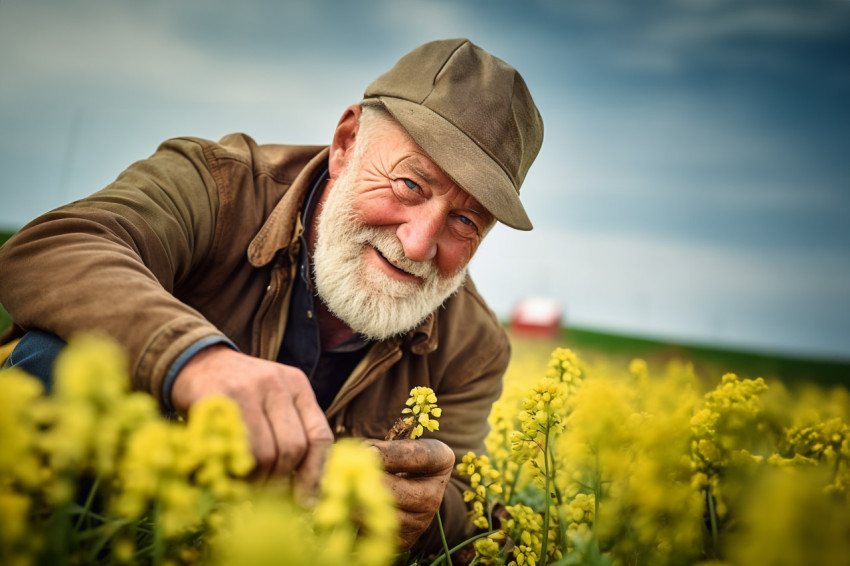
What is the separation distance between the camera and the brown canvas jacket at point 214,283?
4.99 ft

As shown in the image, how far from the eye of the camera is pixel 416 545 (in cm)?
245

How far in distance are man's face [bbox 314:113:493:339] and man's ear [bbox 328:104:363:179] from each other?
0.58 ft

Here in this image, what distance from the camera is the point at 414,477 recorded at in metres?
2.01

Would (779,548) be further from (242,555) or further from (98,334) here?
(98,334)

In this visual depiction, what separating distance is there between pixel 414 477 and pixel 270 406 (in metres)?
0.91

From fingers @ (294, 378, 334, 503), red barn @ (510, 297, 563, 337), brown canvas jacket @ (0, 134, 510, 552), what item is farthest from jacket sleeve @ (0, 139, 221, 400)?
red barn @ (510, 297, 563, 337)

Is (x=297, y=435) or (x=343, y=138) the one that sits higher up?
(x=343, y=138)

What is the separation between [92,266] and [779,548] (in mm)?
1704

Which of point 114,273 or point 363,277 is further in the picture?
point 363,277

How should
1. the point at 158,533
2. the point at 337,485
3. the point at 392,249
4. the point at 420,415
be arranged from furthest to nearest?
the point at 392,249, the point at 420,415, the point at 158,533, the point at 337,485

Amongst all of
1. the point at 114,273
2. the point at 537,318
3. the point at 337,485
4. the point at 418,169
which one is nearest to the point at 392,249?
the point at 418,169

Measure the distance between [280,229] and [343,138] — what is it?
0.72 meters

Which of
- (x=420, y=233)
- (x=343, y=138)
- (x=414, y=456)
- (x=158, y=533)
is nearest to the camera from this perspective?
(x=158, y=533)

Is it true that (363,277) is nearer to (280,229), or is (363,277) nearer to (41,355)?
(280,229)
